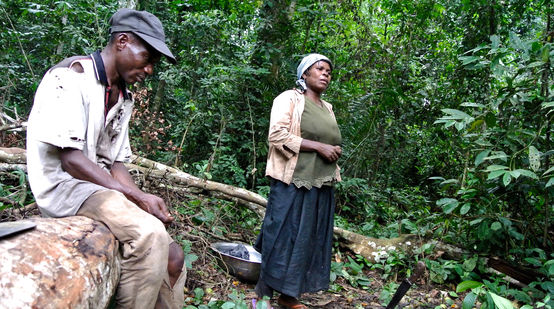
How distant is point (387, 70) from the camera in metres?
6.45

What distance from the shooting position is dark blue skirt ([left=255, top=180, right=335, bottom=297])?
302 cm

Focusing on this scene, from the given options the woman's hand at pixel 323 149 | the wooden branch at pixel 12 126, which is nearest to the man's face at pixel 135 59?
the woman's hand at pixel 323 149

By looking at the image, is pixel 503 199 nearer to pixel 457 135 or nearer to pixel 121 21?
pixel 457 135

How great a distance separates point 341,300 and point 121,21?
289 cm

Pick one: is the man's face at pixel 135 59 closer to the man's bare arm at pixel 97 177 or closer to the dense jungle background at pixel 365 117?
the man's bare arm at pixel 97 177

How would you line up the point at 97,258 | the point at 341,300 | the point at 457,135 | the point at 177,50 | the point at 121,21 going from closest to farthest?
the point at 97,258 < the point at 121,21 < the point at 341,300 < the point at 457,135 < the point at 177,50

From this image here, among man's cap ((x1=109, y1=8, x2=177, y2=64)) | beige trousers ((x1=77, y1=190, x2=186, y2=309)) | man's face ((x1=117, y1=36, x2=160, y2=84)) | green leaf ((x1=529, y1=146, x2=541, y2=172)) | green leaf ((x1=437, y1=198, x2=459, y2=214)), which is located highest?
man's cap ((x1=109, y1=8, x2=177, y2=64))

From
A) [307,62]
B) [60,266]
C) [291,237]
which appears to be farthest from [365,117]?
[60,266]

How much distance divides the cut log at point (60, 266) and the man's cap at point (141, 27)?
2.83 ft

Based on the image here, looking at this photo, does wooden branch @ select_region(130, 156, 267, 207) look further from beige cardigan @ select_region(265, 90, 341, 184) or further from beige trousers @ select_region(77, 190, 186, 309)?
beige trousers @ select_region(77, 190, 186, 309)

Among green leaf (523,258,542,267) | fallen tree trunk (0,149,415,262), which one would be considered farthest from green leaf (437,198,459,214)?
fallen tree trunk (0,149,415,262)

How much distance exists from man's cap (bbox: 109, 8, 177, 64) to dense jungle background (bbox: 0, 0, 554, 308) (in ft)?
5.98

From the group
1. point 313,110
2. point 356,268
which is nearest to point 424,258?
point 356,268

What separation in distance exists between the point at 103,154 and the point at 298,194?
4.80ft
